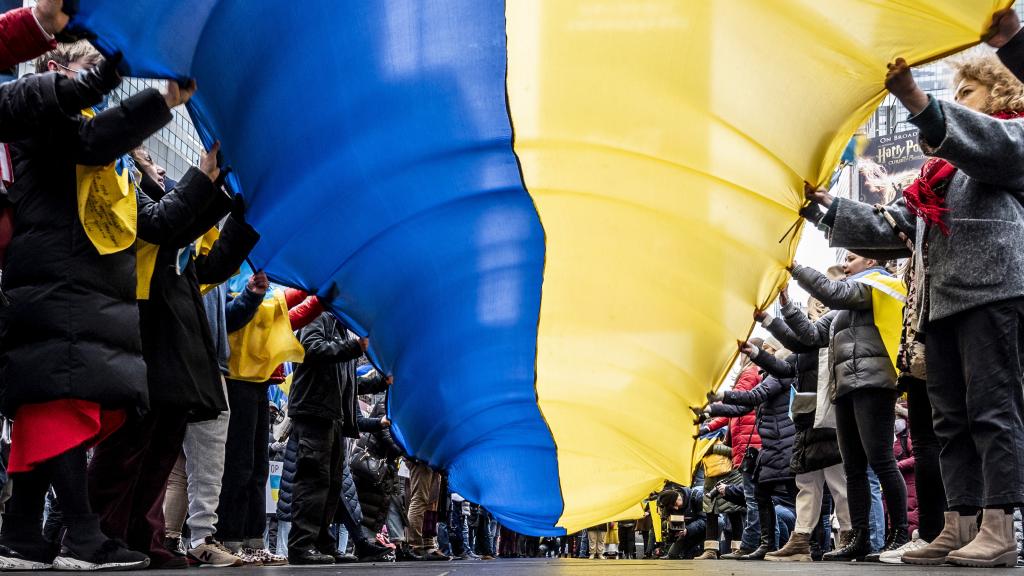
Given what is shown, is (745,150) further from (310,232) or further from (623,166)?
(310,232)

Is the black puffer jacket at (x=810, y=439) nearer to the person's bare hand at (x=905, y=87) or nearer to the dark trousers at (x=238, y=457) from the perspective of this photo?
the person's bare hand at (x=905, y=87)

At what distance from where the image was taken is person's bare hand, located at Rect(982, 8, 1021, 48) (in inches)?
149

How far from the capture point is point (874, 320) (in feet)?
20.0

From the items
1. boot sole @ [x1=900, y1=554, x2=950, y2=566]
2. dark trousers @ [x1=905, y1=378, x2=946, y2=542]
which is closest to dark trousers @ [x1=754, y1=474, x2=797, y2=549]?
dark trousers @ [x1=905, y1=378, x2=946, y2=542]

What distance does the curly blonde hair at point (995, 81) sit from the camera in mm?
4316

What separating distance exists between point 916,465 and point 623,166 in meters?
2.36

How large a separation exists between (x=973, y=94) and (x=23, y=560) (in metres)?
4.30

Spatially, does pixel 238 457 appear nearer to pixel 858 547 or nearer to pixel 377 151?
pixel 377 151

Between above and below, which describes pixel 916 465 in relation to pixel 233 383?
below

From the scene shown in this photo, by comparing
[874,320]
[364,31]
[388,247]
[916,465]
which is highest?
[364,31]

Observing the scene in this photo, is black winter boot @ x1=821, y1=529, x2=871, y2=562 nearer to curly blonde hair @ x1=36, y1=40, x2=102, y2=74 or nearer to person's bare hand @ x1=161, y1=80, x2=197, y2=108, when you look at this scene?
person's bare hand @ x1=161, y1=80, x2=197, y2=108

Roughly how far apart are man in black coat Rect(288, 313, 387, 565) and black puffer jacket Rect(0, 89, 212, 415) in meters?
2.92

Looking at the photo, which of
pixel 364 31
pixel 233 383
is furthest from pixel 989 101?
pixel 233 383

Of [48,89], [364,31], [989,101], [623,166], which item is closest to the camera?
[48,89]
